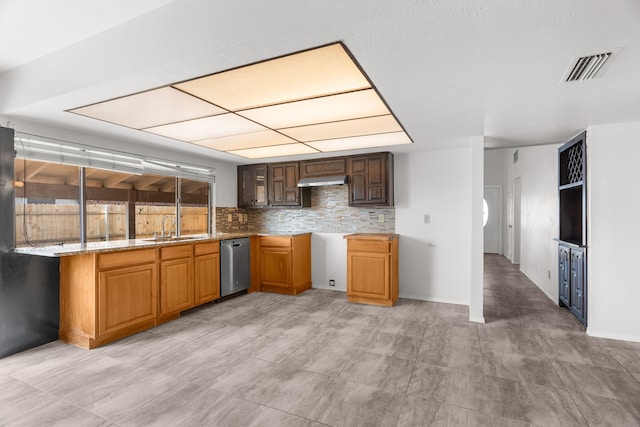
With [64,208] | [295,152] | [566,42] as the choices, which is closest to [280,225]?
[295,152]

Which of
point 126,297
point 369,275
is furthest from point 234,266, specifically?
point 369,275

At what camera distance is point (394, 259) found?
4.33 meters

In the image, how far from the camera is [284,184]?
16.9 ft

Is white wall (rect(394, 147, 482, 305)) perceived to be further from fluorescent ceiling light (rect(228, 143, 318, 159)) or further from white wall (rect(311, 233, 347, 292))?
fluorescent ceiling light (rect(228, 143, 318, 159))

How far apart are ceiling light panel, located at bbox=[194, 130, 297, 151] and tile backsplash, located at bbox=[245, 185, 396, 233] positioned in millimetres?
1512

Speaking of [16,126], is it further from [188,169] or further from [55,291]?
[188,169]

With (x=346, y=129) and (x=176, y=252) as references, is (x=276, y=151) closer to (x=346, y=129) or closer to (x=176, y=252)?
(x=346, y=129)

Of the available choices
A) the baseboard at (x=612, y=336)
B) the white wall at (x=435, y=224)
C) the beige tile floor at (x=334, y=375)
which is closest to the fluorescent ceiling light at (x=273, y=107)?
the white wall at (x=435, y=224)

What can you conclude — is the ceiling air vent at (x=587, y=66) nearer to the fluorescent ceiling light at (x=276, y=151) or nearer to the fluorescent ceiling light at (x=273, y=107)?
the fluorescent ceiling light at (x=273, y=107)

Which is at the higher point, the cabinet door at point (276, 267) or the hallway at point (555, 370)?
the cabinet door at point (276, 267)

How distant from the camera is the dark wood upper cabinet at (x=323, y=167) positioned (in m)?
4.75

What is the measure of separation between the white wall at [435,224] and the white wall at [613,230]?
1.30 metres

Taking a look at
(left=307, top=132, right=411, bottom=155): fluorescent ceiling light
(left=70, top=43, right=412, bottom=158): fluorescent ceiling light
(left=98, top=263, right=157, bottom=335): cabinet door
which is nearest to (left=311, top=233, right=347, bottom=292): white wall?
(left=307, top=132, right=411, bottom=155): fluorescent ceiling light

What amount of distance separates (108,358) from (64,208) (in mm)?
1691
